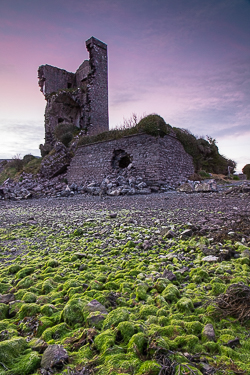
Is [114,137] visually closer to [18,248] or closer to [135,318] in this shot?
[18,248]

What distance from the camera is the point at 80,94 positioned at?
2023 cm

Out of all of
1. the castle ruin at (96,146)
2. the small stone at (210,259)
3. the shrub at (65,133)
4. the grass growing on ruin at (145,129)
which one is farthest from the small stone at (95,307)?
the shrub at (65,133)

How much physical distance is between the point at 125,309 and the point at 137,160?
33.2ft

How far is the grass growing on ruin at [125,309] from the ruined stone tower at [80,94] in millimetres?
16487

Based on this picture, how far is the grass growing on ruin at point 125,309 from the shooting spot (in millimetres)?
938

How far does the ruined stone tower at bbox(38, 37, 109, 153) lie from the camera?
Result: 19094mm

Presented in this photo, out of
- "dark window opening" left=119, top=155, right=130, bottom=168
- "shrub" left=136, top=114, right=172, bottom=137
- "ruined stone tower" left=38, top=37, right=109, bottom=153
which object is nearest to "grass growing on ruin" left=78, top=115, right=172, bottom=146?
"shrub" left=136, top=114, right=172, bottom=137

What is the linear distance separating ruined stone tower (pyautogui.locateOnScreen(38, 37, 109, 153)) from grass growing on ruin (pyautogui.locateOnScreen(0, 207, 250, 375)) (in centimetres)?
1649

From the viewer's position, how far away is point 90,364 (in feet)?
3.02

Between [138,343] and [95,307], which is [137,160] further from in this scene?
[138,343]

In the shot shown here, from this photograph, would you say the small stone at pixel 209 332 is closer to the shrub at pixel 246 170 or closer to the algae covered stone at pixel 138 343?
the algae covered stone at pixel 138 343

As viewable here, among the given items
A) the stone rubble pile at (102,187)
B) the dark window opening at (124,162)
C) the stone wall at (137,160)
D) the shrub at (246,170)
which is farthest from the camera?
the shrub at (246,170)

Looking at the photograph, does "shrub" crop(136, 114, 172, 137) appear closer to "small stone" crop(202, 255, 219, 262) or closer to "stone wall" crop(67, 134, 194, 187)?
"stone wall" crop(67, 134, 194, 187)

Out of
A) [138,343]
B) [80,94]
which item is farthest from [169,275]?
[80,94]
